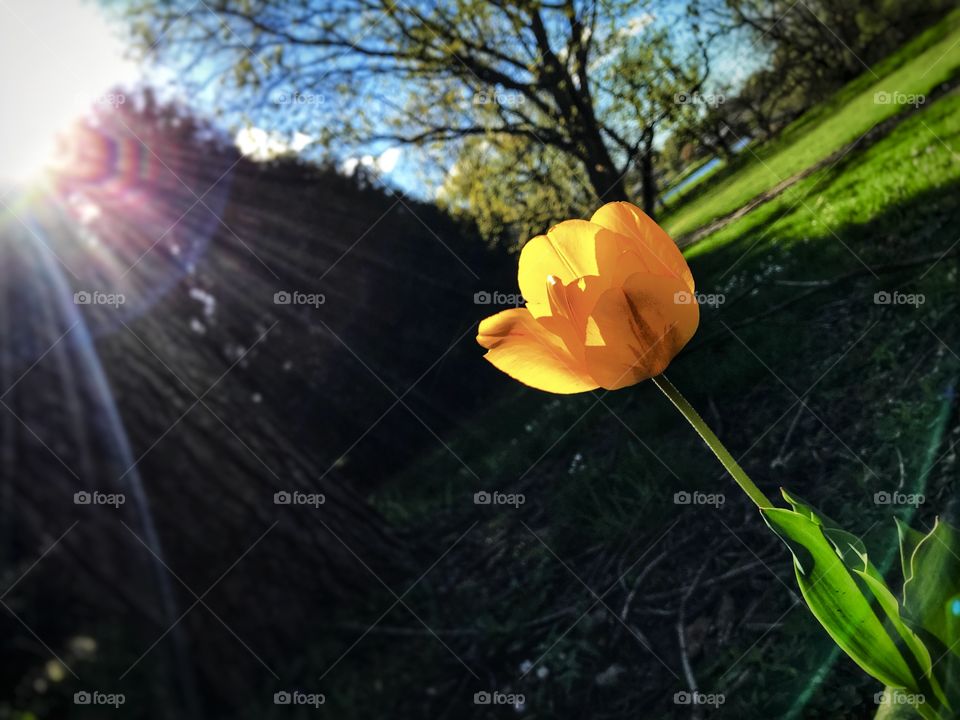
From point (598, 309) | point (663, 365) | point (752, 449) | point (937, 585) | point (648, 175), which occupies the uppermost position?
point (648, 175)

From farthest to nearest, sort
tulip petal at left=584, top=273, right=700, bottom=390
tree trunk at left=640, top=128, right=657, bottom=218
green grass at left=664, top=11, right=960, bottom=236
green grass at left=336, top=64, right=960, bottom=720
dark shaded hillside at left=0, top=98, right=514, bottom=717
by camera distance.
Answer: dark shaded hillside at left=0, top=98, right=514, bottom=717
tree trunk at left=640, top=128, right=657, bottom=218
green grass at left=664, top=11, right=960, bottom=236
green grass at left=336, top=64, right=960, bottom=720
tulip petal at left=584, top=273, right=700, bottom=390

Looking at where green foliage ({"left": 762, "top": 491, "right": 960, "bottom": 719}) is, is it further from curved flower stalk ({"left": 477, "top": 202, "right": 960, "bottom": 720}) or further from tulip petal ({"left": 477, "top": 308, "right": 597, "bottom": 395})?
tulip petal ({"left": 477, "top": 308, "right": 597, "bottom": 395})

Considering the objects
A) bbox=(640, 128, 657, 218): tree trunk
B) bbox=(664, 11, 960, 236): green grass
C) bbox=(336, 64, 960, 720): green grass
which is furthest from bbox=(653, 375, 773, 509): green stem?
bbox=(640, 128, 657, 218): tree trunk

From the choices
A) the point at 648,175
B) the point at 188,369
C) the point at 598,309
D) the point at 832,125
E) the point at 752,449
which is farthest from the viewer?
the point at 188,369

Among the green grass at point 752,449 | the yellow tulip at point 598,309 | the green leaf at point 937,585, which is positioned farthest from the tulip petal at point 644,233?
the green grass at point 752,449

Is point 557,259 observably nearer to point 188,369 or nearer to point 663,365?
point 663,365

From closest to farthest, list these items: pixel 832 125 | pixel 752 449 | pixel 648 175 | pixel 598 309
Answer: pixel 598 309
pixel 752 449
pixel 832 125
pixel 648 175

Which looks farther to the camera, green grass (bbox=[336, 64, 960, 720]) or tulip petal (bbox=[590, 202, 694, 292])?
green grass (bbox=[336, 64, 960, 720])

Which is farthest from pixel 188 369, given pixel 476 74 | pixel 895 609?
pixel 895 609
